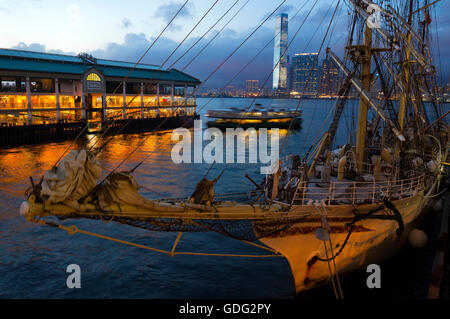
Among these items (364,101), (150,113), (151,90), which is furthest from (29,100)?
(364,101)

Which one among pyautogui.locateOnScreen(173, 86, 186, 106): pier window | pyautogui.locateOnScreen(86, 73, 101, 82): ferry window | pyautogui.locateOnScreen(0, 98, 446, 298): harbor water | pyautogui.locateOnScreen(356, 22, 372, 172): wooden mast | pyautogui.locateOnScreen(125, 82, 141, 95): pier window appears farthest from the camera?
pyautogui.locateOnScreen(173, 86, 186, 106): pier window

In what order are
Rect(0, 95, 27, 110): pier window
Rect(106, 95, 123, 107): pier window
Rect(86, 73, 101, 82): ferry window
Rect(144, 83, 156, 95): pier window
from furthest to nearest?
Rect(144, 83, 156, 95): pier window, Rect(106, 95, 123, 107): pier window, Rect(86, 73, 101, 82): ferry window, Rect(0, 95, 27, 110): pier window

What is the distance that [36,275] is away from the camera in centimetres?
1369

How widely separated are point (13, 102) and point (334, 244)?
53788 millimetres

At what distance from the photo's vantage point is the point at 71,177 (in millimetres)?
7664

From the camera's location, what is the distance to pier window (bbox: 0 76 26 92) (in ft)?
168

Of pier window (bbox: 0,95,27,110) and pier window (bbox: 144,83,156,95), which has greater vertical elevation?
pier window (bbox: 144,83,156,95)

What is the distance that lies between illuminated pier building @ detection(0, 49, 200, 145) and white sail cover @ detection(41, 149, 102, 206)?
35358 mm

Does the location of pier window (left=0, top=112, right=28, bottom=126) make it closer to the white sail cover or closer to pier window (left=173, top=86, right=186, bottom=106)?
pier window (left=173, top=86, right=186, bottom=106)

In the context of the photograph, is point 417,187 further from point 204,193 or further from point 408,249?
point 204,193

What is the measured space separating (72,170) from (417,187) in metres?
13.4

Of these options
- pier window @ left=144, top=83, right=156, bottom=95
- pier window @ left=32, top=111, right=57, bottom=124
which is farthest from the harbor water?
pier window @ left=144, top=83, right=156, bottom=95

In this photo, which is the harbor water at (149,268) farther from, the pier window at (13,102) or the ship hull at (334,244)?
the pier window at (13,102)
